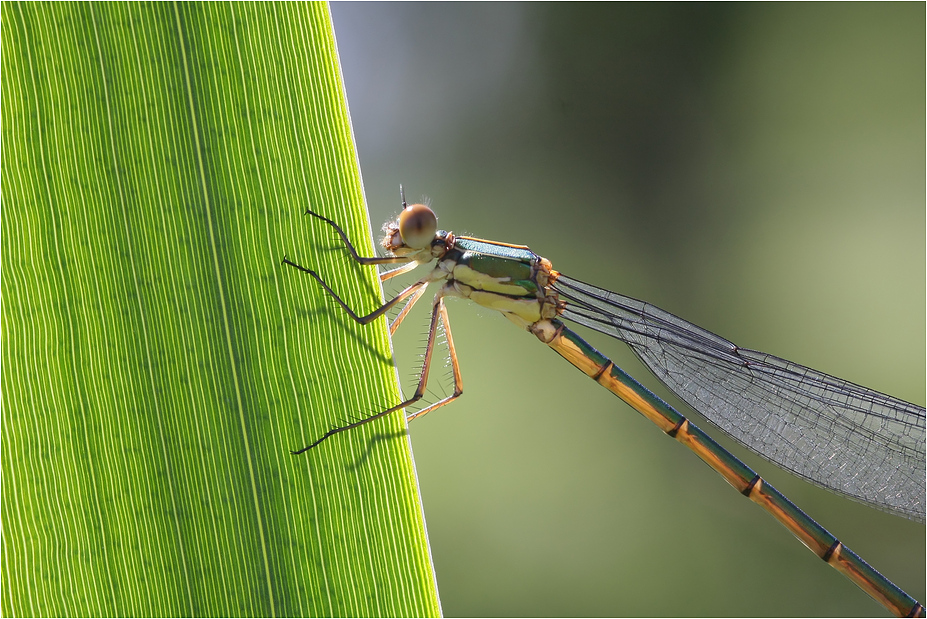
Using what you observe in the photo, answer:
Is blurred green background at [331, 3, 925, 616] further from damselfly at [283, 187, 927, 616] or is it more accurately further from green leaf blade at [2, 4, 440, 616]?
green leaf blade at [2, 4, 440, 616]

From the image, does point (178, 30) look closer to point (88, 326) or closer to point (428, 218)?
point (88, 326)

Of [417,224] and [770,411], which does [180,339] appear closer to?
[417,224]

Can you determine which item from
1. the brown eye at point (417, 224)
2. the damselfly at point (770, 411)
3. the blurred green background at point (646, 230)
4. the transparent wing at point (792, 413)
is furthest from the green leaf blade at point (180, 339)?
the blurred green background at point (646, 230)

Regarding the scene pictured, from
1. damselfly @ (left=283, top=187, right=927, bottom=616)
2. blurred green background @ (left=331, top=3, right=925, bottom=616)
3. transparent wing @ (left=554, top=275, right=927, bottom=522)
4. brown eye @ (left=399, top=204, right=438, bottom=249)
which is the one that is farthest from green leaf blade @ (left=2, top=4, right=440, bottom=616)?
blurred green background @ (left=331, top=3, right=925, bottom=616)

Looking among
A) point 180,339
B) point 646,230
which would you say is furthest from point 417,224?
point 646,230

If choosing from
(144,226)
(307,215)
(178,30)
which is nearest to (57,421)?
(144,226)

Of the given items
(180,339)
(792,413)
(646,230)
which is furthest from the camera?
(646,230)
